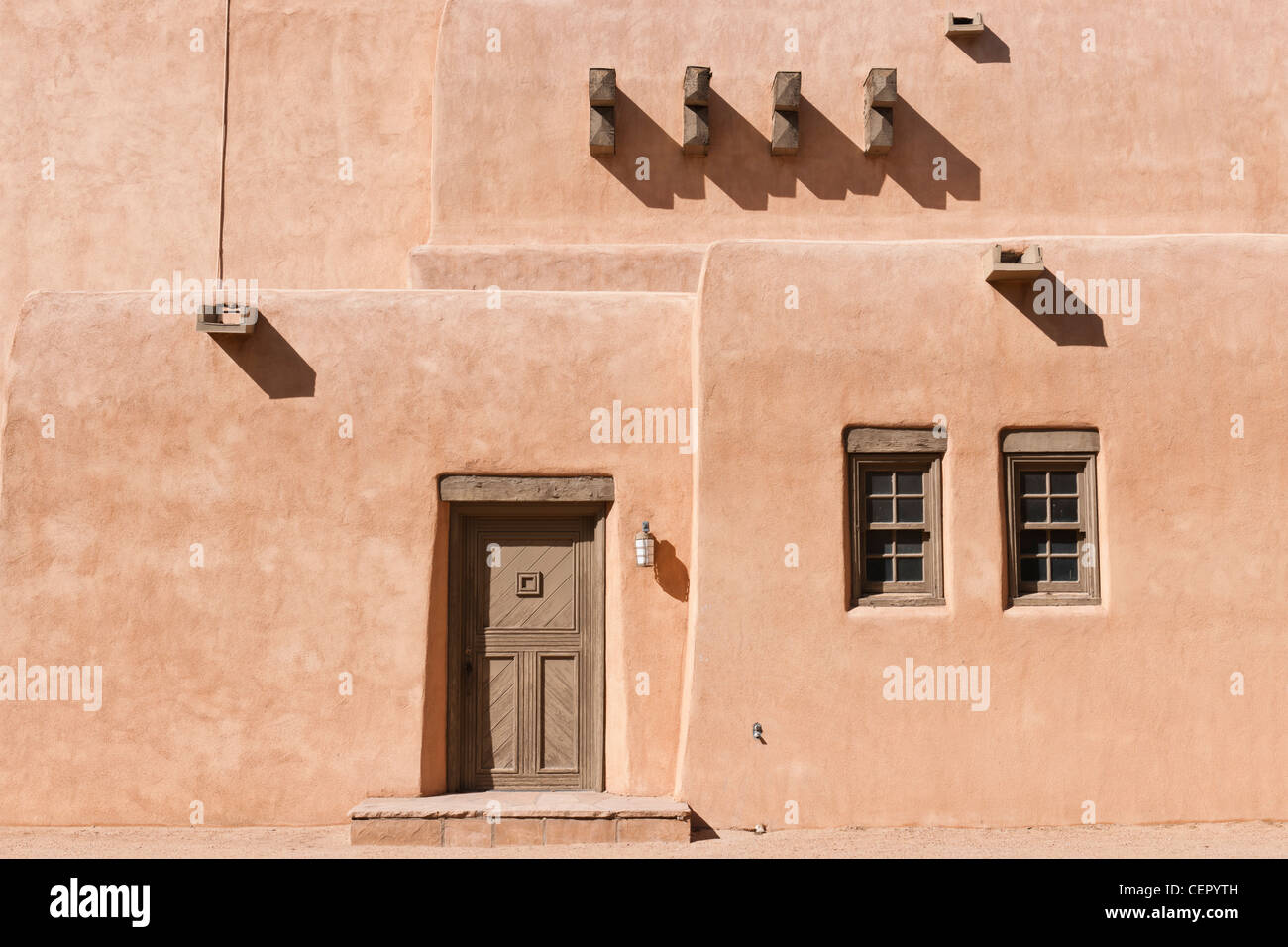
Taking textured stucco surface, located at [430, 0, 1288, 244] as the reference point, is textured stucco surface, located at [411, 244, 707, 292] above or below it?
below

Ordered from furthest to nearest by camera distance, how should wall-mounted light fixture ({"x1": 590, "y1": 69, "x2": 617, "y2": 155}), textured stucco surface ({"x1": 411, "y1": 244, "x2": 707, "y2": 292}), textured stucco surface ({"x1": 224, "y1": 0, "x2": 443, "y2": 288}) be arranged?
1. textured stucco surface ({"x1": 224, "y1": 0, "x2": 443, "y2": 288})
2. wall-mounted light fixture ({"x1": 590, "y1": 69, "x2": 617, "y2": 155})
3. textured stucco surface ({"x1": 411, "y1": 244, "x2": 707, "y2": 292})

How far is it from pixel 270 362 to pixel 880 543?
454 cm

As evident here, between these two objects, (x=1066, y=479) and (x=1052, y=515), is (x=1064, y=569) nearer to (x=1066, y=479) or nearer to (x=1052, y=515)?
(x=1052, y=515)

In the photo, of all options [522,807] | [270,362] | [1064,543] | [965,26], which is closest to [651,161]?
[965,26]

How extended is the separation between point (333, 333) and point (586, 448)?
2.01 m

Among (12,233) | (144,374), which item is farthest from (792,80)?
(12,233)

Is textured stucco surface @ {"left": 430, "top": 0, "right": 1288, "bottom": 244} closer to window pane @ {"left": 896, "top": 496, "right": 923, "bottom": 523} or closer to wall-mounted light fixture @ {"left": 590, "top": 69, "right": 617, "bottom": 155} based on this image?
wall-mounted light fixture @ {"left": 590, "top": 69, "right": 617, "bottom": 155}

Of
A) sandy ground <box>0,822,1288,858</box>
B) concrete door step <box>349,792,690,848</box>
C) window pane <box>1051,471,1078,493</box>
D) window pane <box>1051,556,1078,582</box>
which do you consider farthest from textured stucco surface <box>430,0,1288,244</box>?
sandy ground <box>0,822,1288,858</box>

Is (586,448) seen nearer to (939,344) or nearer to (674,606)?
(674,606)

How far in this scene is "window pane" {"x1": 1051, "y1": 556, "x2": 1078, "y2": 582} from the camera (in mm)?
8391

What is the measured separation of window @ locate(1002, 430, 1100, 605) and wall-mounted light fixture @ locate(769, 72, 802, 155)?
3276mm

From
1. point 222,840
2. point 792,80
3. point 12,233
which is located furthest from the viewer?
point 12,233

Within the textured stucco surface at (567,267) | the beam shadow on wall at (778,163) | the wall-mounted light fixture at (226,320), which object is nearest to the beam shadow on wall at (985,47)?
the beam shadow on wall at (778,163)

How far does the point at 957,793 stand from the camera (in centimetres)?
804
